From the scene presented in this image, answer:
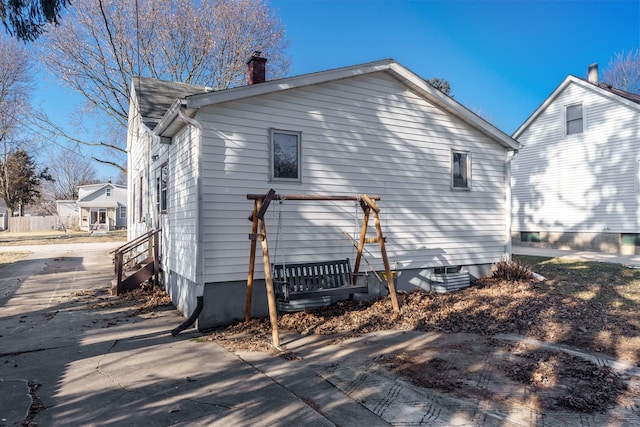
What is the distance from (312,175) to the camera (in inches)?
297

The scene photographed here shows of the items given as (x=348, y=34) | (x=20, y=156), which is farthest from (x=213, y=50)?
(x=20, y=156)

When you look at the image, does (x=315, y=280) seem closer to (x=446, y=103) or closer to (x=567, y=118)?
(x=446, y=103)

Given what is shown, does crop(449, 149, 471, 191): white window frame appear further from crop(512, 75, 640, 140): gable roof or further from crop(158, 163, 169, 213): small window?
crop(512, 75, 640, 140): gable roof

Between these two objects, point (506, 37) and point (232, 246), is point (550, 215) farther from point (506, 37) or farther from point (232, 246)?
point (232, 246)

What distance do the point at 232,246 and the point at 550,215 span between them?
16.9 m

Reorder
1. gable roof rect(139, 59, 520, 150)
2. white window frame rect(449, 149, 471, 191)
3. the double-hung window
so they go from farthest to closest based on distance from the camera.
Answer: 1. white window frame rect(449, 149, 471, 191)
2. the double-hung window
3. gable roof rect(139, 59, 520, 150)

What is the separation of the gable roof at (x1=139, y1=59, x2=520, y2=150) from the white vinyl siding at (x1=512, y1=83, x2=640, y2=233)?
9.09 meters

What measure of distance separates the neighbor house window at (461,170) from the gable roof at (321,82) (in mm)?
767

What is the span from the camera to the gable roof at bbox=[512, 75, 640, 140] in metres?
15.5

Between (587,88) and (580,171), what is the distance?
343 centimetres

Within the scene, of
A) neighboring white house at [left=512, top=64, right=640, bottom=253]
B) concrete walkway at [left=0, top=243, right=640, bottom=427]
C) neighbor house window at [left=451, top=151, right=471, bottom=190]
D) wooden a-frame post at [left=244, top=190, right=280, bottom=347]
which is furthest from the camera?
neighboring white house at [left=512, top=64, right=640, bottom=253]

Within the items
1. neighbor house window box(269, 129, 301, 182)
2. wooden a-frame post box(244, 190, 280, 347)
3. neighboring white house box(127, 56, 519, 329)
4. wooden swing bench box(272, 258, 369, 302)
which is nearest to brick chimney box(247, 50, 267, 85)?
neighboring white house box(127, 56, 519, 329)

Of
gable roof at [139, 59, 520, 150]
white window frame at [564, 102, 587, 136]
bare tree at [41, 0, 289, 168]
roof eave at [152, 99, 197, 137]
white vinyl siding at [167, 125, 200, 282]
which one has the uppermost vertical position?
bare tree at [41, 0, 289, 168]

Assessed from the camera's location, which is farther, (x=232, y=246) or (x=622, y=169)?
(x=622, y=169)
